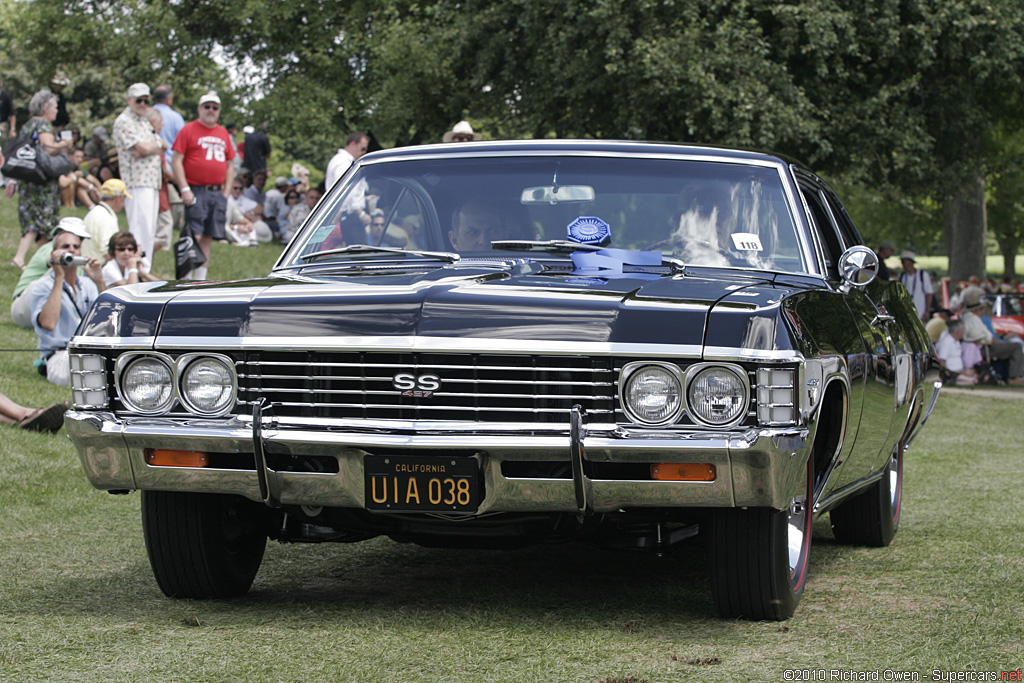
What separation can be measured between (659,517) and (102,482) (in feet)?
6.19

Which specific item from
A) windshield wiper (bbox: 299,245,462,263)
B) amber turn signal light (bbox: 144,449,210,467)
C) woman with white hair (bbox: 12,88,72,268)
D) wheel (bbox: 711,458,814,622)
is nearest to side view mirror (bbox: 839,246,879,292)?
wheel (bbox: 711,458,814,622)


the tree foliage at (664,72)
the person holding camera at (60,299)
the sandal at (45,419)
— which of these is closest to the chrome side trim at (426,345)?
the sandal at (45,419)

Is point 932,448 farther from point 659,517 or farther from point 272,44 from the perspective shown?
point 272,44

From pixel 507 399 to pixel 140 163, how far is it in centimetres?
956

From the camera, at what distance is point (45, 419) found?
8.57 meters

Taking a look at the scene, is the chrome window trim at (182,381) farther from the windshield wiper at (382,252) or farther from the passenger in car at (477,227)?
the passenger in car at (477,227)

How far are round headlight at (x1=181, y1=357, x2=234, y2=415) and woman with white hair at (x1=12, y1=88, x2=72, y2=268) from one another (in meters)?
10.9

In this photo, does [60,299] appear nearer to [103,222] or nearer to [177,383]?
[103,222]

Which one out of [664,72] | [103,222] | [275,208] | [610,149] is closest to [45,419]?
[103,222]

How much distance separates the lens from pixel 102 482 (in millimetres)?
4391

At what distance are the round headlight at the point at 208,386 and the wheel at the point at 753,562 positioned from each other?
5.48 feet

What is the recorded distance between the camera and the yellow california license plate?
4.04 meters

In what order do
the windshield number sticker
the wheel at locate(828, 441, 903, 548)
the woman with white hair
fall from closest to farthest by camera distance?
the windshield number sticker, the wheel at locate(828, 441, 903, 548), the woman with white hair

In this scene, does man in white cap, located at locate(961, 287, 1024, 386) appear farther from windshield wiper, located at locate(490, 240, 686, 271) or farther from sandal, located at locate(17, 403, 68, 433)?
windshield wiper, located at locate(490, 240, 686, 271)
